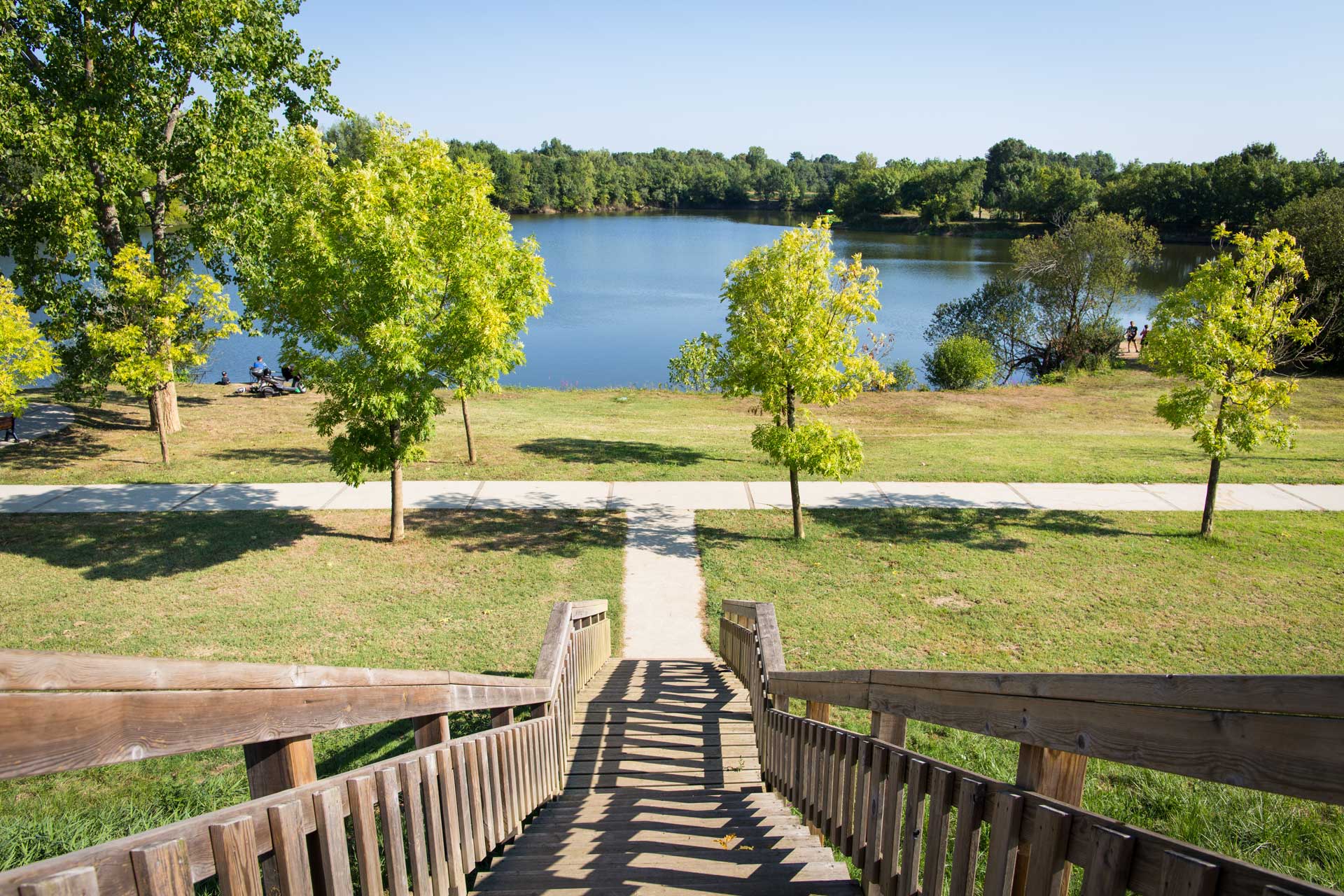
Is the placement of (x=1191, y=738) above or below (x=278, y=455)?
above

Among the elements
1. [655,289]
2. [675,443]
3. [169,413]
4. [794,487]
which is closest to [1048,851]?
[794,487]

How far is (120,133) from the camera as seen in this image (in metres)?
16.5

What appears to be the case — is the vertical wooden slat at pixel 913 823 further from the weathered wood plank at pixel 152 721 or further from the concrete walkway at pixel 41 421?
the concrete walkway at pixel 41 421

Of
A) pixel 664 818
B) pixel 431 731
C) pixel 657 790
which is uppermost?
pixel 431 731

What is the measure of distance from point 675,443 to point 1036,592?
10.1m

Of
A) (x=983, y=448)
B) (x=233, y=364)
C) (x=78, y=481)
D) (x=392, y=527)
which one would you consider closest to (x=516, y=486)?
(x=392, y=527)

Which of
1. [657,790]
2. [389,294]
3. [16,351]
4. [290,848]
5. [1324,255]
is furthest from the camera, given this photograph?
[1324,255]

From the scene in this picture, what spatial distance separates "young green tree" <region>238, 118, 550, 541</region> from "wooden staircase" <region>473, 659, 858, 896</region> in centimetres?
597

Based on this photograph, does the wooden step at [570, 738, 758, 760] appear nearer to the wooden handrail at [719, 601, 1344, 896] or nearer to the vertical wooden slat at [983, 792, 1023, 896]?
the wooden handrail at [719, 601, 1344, 896]

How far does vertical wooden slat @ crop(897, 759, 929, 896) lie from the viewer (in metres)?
2.78

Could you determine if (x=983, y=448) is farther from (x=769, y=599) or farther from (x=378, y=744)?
(x=378, y=744)

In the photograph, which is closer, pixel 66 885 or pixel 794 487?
pixel 66 885

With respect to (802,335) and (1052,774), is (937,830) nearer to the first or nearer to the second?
(1052,774)

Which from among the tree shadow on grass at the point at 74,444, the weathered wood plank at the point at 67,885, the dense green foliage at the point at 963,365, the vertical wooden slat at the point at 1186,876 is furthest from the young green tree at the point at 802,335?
the dense green foliage at the point at 963,365
